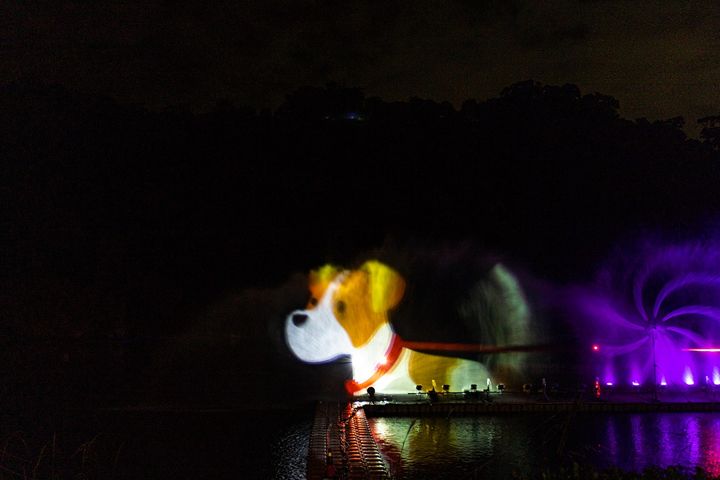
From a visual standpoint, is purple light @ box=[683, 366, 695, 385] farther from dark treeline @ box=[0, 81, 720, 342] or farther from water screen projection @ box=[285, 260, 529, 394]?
dark treeline @ box=[0, 81, 720, 342]

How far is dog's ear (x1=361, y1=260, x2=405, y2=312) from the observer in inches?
1483

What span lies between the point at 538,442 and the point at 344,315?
18416mm

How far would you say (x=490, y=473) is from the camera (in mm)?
16719

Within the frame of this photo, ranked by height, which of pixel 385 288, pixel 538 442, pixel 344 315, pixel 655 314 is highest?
pixel 385 288

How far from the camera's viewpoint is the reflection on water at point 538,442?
17391mm

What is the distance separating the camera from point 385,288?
3847 cm

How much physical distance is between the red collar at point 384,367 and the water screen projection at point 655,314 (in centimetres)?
981

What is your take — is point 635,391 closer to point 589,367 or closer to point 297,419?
point 589,367

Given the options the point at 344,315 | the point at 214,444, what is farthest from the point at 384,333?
the point at 214,444

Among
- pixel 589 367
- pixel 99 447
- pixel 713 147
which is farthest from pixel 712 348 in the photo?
pixel 713 147

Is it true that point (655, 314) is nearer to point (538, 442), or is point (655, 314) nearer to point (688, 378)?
point (688, 378)

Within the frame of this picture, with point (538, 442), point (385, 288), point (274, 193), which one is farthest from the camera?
point (274, 193)

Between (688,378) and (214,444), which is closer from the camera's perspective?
(214,444)

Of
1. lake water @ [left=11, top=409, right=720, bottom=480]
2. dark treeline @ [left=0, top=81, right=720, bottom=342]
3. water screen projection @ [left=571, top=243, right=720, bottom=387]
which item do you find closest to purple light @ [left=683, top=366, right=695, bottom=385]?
water screen projection @ [left=571, top=243, right=720, bottom=387]
